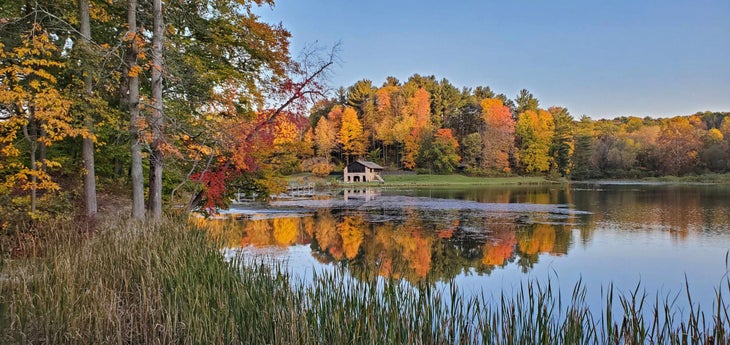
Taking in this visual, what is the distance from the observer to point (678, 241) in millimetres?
13148

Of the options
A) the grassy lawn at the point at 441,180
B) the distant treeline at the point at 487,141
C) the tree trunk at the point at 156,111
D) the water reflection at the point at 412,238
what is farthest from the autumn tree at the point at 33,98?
the distant treeline at the point at 487,141

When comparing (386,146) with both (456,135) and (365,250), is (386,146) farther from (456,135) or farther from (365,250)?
(365,250)

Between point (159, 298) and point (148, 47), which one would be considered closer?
point (159, 298)

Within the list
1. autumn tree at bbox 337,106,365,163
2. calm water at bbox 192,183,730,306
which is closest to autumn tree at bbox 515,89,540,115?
autumn tree at bbox 337,106,365,163

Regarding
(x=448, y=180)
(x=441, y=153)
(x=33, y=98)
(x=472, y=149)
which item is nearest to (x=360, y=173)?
(x=448, y=180)

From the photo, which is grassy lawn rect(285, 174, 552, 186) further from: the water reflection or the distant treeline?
the water reflection

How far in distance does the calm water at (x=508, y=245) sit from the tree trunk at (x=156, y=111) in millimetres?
1602

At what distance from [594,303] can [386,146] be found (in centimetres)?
6750

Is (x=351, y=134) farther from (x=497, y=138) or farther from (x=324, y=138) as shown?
(x=497, y=138)

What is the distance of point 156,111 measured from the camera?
8.98 meters

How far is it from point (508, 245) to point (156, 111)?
9677mm

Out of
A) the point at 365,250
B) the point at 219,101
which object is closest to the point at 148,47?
the point at 219,101

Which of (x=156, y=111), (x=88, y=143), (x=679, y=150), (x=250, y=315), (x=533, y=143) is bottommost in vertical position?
(x=250, y=315)

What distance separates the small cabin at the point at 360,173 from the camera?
189ft
